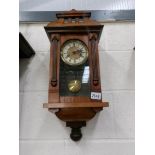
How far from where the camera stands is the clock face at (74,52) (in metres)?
1.32

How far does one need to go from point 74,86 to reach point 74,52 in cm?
16

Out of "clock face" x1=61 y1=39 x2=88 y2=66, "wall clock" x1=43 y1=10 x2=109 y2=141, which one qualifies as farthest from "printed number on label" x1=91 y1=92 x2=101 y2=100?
"clock face" x1=61 y1=39 x2=88 y2=66

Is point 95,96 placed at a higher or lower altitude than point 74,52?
lower

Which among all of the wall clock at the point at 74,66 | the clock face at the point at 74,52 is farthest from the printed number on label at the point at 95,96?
the clock face at the point at 74,52

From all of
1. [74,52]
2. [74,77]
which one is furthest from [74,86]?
[74,52]

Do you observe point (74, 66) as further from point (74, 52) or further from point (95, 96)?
point (95, 96)

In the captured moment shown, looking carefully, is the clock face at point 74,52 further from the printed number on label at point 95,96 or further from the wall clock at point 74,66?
the printed number on label at point 95,96

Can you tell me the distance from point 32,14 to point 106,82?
54 cm

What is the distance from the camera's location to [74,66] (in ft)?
4.31

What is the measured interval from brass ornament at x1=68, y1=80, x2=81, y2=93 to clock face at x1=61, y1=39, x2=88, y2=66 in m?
0.08

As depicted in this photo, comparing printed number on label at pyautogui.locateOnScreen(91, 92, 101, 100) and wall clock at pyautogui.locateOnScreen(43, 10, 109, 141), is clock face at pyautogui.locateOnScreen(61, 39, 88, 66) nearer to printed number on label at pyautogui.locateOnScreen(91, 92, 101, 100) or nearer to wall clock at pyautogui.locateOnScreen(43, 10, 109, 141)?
wall clock at pyautogui.locateOnScreen(43, 10, 109, 141)

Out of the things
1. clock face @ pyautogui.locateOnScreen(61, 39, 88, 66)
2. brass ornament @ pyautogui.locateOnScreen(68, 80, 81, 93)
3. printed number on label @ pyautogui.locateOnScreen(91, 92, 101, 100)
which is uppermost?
clock face @ pyautogui.locateOnScreen(61, 39, 88, 66)

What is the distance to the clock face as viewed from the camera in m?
1.32
